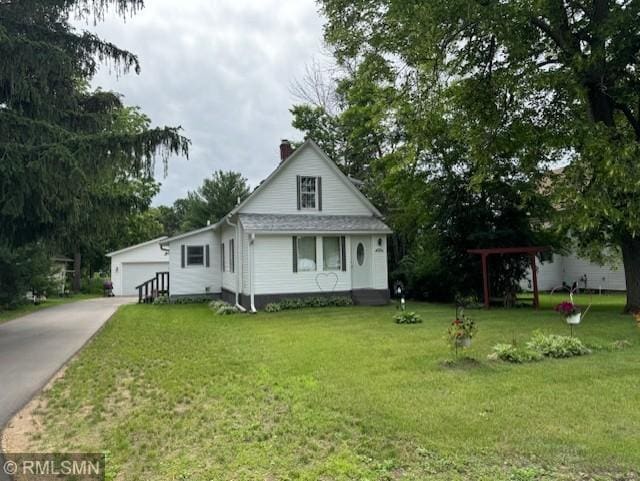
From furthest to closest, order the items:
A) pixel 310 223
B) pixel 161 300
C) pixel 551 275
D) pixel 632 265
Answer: pixel 551 275 → pixel 161 300 → pixel 310 223 → pixel 632 265

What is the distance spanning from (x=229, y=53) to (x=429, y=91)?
20.3 feet

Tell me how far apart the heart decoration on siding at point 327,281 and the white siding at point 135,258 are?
18339 millimetres

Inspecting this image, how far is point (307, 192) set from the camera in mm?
18719

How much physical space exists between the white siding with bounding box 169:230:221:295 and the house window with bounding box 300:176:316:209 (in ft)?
20.0

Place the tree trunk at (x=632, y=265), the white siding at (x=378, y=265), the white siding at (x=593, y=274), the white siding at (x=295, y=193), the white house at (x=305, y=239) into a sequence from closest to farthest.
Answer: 1. the tree trunk at (x=632, y=265)
2. the white house at (x=305, y=239)
3. the white siding at (x=295, y=193)
4. the white siding at (x=378, y=265)
5. the white siding at (x=593, y=274)

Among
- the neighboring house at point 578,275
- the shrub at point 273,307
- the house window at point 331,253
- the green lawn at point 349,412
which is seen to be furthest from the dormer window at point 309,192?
the neighboring house at point 578,275

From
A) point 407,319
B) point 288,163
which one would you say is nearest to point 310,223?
point 288,163

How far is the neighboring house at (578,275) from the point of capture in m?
23.5

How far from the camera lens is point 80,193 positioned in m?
12.5

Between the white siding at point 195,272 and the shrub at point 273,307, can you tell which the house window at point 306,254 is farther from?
the white siding at point 195,272

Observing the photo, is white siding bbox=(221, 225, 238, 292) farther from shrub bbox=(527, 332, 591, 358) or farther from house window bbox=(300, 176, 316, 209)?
shrub bbox=(527, 332, 591, 358)

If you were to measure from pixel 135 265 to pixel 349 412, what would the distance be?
1227 inches

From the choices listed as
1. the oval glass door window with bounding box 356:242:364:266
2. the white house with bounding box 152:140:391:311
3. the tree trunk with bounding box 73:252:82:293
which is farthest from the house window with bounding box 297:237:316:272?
the tree trunk with bounding box 73:252:82:293

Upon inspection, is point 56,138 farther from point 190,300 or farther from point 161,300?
point 190,300
